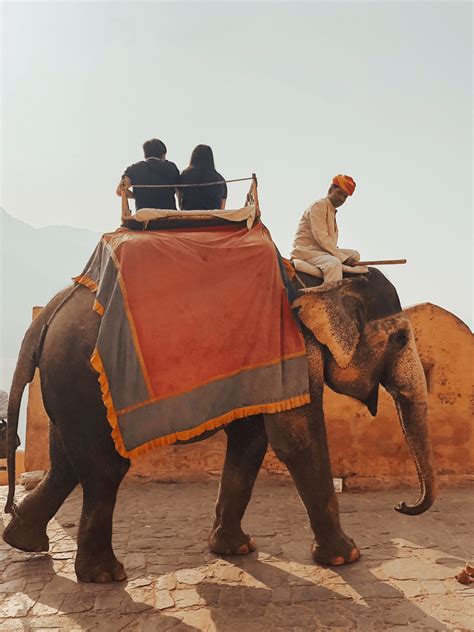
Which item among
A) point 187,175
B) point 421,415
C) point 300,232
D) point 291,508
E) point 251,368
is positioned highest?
point 187,175

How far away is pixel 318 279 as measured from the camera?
4.75m

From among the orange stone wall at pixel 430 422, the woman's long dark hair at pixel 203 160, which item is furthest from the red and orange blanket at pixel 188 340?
the orange stone wall at pixel 430 422

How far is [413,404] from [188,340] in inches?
65.9

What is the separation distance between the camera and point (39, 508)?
4.90m

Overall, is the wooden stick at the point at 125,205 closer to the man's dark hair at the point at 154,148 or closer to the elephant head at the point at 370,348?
the man's dark hair at the point at 154,148

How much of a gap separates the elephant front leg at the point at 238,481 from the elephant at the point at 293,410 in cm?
6

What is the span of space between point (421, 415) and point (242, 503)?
1565 millimetres

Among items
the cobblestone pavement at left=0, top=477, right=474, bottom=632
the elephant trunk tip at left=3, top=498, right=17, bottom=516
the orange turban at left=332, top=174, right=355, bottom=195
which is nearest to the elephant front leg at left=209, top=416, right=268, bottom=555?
the cobblestone pavement at left=0, top=477, right=474, bottom=632

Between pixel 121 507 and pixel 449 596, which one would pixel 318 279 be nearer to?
pixel 449 596

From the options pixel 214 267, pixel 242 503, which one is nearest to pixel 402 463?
pixel 242 503

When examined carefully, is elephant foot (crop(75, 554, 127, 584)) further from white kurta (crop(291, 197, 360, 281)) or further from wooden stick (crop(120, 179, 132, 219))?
white kurta (crop(291, 197, 360, 281))

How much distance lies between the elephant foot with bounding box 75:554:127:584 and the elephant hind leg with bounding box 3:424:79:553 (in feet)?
2.26

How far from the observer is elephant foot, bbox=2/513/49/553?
4887mm

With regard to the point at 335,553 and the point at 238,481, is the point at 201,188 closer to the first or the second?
the point at 238,481
